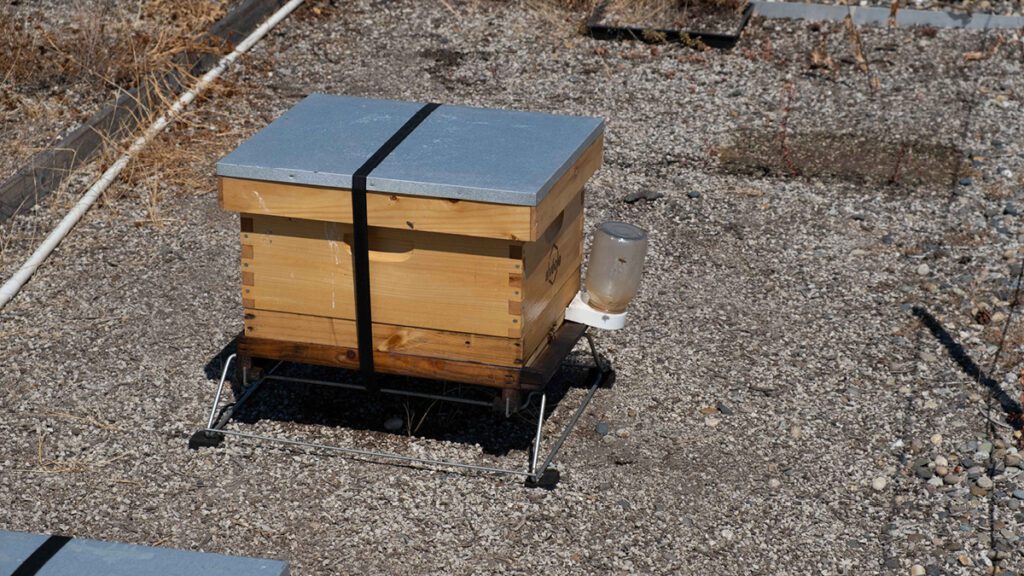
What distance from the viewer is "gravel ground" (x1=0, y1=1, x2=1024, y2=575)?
4148 mm

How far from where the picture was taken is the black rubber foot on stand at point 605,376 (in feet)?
16.5

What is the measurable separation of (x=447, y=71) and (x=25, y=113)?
8.88ft

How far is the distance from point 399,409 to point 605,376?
87cm

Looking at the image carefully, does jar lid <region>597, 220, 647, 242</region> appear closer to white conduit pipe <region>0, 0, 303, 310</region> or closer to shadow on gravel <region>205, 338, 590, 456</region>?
shadow on gravel <region>205, 338, 590, 456</region>

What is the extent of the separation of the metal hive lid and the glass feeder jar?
14.6 inches

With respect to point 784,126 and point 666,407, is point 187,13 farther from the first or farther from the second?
point 666,407

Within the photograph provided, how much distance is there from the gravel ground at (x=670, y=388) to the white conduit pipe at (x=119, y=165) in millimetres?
70

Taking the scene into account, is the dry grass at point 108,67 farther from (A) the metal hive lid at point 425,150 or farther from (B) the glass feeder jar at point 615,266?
(B) the glass feeder jar at point 615,266

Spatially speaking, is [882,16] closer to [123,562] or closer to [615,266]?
[615,266]

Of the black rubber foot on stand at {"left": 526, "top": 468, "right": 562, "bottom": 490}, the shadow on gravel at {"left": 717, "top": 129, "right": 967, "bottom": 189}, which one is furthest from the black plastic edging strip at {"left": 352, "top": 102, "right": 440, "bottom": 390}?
the shadow on gravel at {"left": 717, "top": 129, "right": 967, "bottom": 189}

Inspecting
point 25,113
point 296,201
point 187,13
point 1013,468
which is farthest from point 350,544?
point 187,13

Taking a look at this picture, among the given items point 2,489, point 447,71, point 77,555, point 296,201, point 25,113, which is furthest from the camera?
point 447,71

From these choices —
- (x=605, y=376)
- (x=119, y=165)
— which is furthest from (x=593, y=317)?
(x=119, y=165)

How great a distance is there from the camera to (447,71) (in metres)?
8.29
